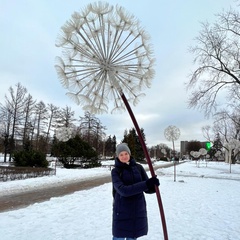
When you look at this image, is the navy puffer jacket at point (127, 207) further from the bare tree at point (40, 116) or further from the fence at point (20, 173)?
the bare tree at point (40, 116)

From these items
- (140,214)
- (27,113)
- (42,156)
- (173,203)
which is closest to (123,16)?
(140,214)

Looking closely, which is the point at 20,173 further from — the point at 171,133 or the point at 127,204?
the point at 127,204

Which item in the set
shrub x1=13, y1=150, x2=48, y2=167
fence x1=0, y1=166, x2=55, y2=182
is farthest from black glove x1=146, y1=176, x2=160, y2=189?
shrub x1=13, y1=150, x2=48, y2=167

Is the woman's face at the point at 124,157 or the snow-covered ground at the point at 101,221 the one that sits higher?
the woman's face at the point at 124,157

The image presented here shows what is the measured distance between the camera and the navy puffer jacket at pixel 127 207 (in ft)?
10.2

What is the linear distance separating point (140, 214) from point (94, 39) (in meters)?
2.32

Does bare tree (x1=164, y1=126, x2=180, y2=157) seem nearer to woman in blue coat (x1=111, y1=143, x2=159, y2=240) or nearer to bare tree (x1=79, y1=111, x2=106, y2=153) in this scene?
woman in blue coat (x1=111, y1=143, x2=159, y2=240)

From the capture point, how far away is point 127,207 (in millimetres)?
3148

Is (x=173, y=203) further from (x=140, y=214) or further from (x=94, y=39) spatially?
(x=94, y=39)

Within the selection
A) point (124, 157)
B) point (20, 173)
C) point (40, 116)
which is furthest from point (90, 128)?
point (124, 157)

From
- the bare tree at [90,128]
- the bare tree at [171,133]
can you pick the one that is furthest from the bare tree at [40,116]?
the bare tree at [171,133]

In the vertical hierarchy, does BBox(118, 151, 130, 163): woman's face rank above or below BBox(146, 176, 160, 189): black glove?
above

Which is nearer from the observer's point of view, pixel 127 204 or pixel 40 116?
pixel 127 204

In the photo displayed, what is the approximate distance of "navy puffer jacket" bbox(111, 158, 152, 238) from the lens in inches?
123
